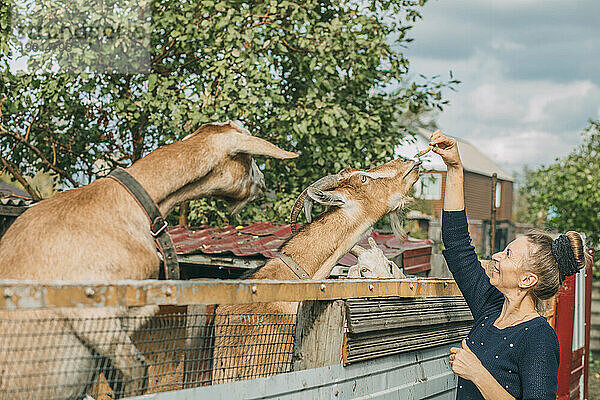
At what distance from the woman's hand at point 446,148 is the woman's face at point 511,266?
1.82 ft

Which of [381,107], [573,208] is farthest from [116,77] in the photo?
[573,208]

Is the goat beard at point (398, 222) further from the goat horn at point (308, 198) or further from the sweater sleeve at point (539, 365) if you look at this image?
the sweater sleeve at point (539, 365)

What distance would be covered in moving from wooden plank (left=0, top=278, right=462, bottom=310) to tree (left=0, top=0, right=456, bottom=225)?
241 inches

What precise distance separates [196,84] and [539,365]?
301 inches

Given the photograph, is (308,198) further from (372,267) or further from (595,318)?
(595,318)

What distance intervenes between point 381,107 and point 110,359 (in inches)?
332

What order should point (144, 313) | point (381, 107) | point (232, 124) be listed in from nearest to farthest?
point (144, 313) < point (232, 124) < point (381, 107)

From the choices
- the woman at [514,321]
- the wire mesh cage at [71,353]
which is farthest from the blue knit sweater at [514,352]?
the wire mesh cage at [71,353]

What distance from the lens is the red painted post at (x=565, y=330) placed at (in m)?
6.35

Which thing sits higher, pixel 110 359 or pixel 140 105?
pixel 140 105

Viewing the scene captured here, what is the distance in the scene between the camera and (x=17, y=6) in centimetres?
938

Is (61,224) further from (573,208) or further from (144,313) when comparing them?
(573,208)

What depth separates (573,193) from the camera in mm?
15852

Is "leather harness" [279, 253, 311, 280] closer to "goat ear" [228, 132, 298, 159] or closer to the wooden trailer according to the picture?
the wooden trailer
